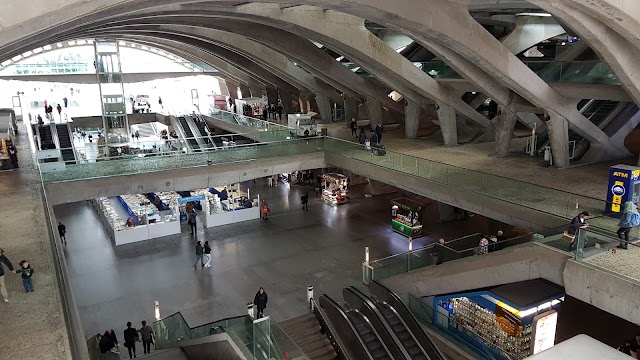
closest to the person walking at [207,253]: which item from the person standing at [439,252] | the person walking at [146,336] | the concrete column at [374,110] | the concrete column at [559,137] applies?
the person walking at [146,336]

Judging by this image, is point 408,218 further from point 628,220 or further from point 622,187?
point 628,220

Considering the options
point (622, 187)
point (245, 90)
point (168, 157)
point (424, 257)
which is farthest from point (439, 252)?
point (245, 90)

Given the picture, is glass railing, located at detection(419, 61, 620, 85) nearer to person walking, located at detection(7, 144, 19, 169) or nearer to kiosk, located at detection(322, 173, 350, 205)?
kiosk, located at detection(322, 173, 350, 205)

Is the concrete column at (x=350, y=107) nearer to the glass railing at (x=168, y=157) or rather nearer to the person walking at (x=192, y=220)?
the glass railing at (x=168, y=157)

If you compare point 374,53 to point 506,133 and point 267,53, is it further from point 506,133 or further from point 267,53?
point 267,53

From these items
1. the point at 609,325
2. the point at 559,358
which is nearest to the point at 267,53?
the point at 609,325

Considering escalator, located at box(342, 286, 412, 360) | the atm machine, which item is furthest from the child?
the atm machine

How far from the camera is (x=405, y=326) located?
1285 cm

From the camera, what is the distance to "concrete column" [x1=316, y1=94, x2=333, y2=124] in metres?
32.7

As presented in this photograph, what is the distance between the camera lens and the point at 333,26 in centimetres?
1675

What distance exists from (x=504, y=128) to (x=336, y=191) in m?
9.11

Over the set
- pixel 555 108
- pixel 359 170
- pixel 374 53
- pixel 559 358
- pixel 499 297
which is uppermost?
pixel 374 53

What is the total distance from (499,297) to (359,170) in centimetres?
936

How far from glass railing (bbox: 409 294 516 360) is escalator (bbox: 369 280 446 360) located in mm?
690
